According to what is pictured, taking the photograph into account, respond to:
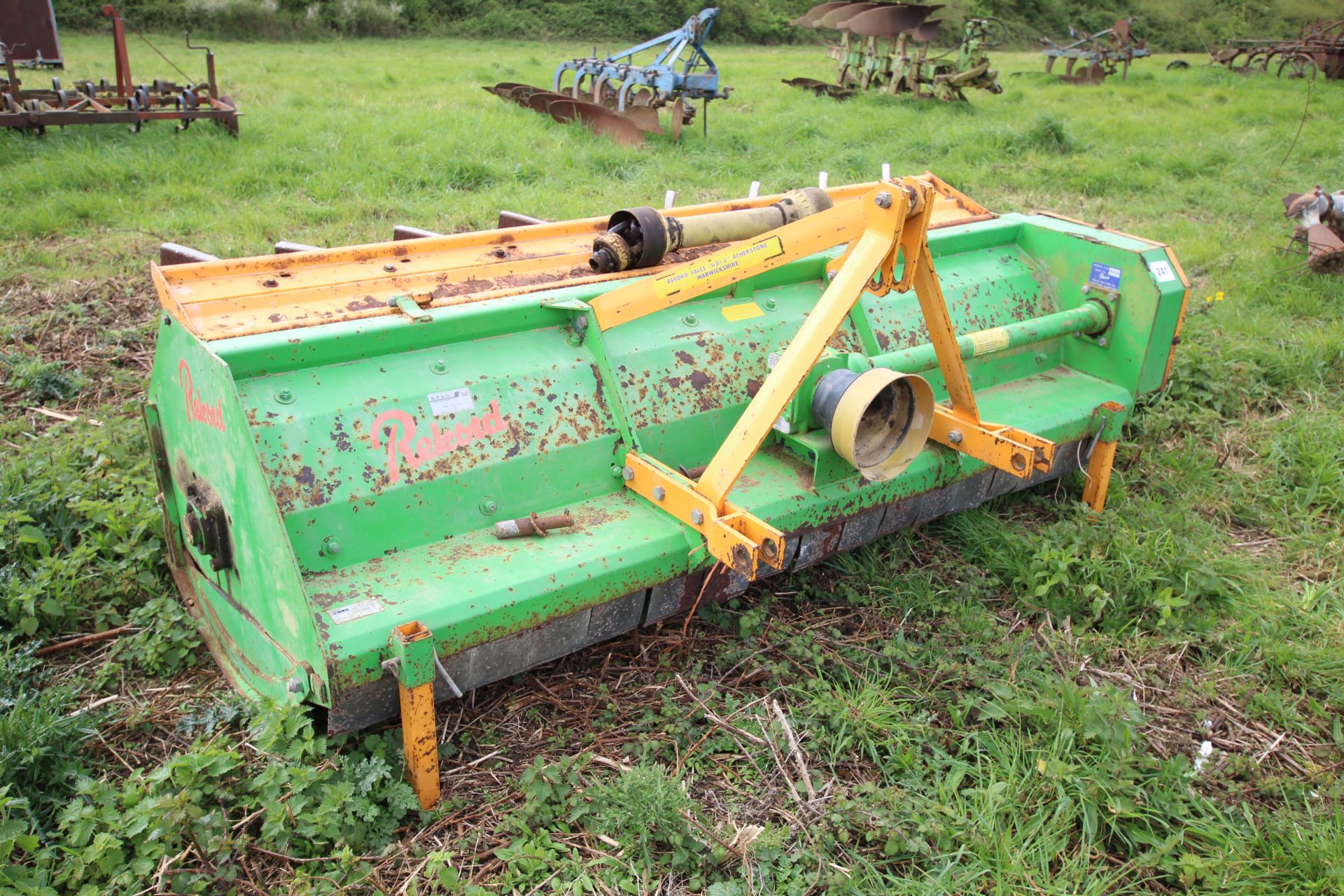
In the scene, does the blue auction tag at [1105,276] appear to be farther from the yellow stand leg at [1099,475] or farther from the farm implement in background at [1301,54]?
the farm implement in background at [1301,54]

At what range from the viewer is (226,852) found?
2.24 meters

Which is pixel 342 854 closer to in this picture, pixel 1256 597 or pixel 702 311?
pixel 702 311

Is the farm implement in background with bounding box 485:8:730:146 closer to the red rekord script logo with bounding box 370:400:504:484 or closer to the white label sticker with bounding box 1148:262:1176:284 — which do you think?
the white label sticker with bounding box 1148:262:1176:284

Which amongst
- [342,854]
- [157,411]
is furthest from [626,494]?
[157,411]

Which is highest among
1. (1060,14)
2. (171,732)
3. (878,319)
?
(1060,14)

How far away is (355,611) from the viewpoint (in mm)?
2375

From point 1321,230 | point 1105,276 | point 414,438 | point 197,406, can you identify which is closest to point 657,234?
point 414,438

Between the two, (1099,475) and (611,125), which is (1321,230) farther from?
(611,125)

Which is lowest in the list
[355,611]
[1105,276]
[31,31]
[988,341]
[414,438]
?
[355,611]

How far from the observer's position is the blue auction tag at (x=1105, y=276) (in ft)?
13.4

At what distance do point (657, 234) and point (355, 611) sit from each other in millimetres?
1597

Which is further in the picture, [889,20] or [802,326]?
[889,20]

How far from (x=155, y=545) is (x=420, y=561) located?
1302mm

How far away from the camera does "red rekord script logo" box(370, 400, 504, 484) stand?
8.87 feet
